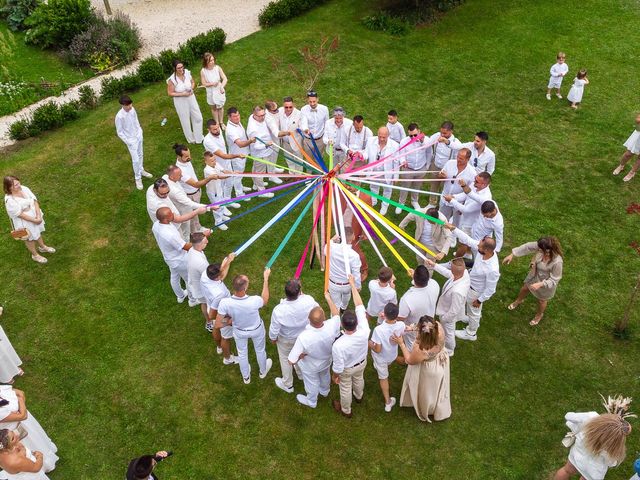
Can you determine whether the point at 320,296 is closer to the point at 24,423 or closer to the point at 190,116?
the point at 24,423

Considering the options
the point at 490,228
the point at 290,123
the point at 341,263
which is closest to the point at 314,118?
the point at 290,123

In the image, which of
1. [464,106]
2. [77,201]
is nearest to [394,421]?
[77,201]

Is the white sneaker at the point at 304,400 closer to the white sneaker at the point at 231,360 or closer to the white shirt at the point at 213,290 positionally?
the white sneaker at the point at 231,360

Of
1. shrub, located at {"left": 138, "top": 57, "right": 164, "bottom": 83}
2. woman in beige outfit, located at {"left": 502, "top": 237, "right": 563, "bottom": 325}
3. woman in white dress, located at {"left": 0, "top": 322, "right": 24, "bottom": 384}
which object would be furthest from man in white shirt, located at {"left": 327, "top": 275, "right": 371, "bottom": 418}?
shrub, located at {"left": 138, "top": 57, "right": 164, "bottom": 83}

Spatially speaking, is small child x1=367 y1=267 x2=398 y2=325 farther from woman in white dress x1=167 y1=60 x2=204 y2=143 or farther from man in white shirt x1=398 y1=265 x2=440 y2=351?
woman in white dress x1=167 y1=60 x2=204 y2=143

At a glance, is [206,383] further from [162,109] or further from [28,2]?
[28,2]
